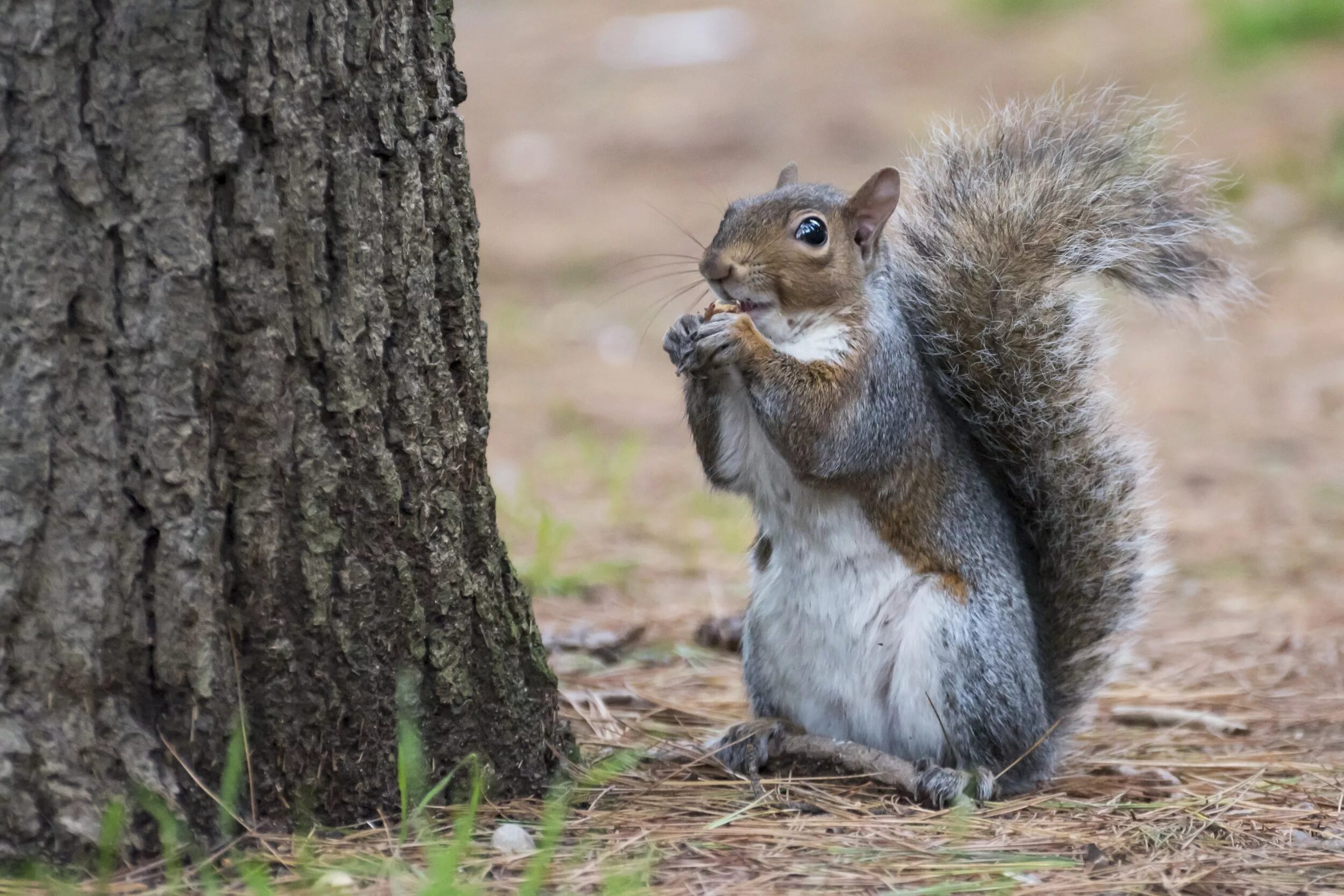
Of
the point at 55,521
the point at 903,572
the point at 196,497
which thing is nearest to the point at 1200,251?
the point at 903,572

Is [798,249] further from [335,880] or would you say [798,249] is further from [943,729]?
[335,880]

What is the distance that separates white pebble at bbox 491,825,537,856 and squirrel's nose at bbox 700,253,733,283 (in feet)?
2.53

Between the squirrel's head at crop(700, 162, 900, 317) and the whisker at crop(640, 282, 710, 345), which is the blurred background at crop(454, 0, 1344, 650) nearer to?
the whisker at crop(640, 282, 710, 345)

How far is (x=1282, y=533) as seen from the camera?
3.44m

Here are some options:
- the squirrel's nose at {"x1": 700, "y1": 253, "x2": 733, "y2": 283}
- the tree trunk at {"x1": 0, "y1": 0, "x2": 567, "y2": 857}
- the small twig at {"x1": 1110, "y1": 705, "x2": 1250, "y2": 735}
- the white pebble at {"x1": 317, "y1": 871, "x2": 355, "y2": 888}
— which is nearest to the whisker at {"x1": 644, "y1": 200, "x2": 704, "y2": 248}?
the squirrel's nose at {"x1": 700, "y1": 253, "x2": 733, "y2": 283}

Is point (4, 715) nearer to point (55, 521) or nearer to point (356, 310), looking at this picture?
point (55, 521)

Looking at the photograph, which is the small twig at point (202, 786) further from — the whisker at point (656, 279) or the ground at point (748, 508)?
the whisker at point (656, 279)

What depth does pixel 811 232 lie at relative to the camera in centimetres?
199

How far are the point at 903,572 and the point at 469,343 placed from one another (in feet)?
2.24

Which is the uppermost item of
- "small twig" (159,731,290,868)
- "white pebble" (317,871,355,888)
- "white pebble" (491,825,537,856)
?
"small twig" (159,731,290,868)

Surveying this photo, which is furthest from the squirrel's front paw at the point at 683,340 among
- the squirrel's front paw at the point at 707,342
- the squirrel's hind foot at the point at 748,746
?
the squirrel's hind foot at the point at 748,746

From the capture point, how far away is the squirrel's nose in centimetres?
192

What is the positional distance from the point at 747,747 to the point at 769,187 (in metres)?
4.75

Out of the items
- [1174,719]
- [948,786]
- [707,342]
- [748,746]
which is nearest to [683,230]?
[707,342]
